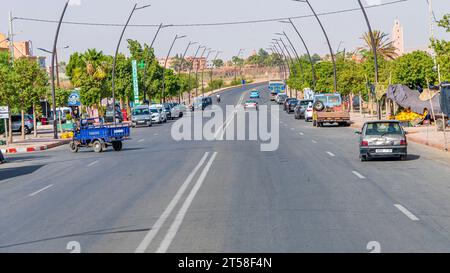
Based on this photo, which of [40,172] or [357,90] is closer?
[40,172]

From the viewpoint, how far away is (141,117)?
70.8m

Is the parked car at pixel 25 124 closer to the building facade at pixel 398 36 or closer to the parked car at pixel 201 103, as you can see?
the parked car at pixel 201 103

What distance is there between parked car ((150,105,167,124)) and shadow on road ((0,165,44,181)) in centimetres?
4298

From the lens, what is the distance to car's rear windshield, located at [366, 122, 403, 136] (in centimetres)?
2791

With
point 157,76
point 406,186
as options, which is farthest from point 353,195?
point 157,76

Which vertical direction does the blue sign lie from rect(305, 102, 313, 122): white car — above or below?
above

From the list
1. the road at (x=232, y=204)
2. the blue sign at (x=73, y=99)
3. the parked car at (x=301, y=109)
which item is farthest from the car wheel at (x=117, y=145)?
the parked car at (x=301, y=109)

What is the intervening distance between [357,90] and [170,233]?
64375mm

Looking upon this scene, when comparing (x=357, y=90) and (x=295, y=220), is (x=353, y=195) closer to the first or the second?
(x=295, y=220)

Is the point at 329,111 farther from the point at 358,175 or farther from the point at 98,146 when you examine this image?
the point at 358,175

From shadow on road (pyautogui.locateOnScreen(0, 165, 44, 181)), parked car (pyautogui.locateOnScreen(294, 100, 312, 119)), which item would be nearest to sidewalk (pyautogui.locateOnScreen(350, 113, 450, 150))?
shadow on road (pyautogui.locateOnScreen(0, 165, 44, 181))

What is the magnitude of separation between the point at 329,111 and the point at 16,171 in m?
29.6

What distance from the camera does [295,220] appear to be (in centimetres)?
1512

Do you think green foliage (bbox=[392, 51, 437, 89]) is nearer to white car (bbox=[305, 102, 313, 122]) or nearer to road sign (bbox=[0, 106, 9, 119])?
white car (bbox=[305, 102, 313, 122])
